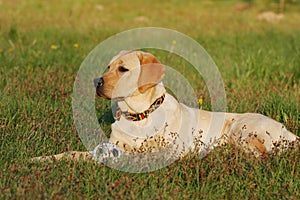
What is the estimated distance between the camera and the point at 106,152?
15.5 ft

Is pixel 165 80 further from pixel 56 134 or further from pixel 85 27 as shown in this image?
pixel 85 27

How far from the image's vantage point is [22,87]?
6.75 metres

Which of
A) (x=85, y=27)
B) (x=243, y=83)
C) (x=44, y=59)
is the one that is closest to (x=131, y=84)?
(x=243, y=83)

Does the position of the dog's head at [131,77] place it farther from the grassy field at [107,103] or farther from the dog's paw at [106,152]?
the grassy field at [107,103]

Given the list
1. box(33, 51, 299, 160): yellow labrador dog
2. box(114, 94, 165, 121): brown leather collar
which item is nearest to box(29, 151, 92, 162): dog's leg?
box(33, 51, 299, 160): yellow labrador dog

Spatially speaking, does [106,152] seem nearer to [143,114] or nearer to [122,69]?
[143,114]

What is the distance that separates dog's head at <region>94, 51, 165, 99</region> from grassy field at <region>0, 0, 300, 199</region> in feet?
2.14

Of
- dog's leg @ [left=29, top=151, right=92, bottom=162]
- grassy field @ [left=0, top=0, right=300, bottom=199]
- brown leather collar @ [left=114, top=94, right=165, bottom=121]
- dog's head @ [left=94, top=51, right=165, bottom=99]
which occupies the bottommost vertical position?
grassy field @ [left=0, top=0, right=300, bottom=199]

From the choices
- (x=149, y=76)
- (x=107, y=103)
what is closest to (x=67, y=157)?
(x=149, y=76)

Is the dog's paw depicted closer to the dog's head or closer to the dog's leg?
the dog's leg

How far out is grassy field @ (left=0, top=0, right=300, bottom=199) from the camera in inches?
162

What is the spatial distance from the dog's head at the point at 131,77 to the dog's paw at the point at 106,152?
1.49ft

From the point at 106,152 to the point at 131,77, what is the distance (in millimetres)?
735

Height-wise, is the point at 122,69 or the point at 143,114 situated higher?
the point at 122,69
